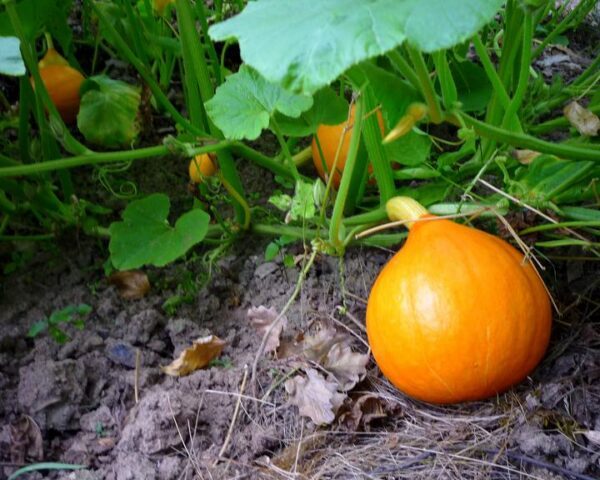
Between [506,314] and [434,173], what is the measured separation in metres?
0.34

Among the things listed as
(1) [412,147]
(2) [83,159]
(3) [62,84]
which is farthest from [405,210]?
(3) [62,84]

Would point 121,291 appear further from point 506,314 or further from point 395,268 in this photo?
point 506,314

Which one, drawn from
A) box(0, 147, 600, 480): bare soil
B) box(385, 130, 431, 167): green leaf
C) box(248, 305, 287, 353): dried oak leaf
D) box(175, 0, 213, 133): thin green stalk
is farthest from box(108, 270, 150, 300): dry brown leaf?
box(385, 130, 431, 167): green leaf

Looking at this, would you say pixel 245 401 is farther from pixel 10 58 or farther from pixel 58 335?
pixel 10 58

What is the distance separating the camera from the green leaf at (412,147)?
49.5 inches

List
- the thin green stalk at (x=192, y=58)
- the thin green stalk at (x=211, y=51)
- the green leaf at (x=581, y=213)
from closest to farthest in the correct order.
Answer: the green leaf at (x=581, y=213) → the thin green stalk at (x=192, y=58) → the thin green stalk at (x=211, y=51)

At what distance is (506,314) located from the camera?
1.09 meters

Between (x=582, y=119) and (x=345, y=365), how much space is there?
64cm

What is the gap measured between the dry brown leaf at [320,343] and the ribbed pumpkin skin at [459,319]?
0.45ft

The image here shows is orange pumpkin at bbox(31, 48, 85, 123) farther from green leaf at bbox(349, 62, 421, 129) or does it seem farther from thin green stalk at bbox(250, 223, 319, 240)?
green leaf at bbox(349, 62, 421, 129)

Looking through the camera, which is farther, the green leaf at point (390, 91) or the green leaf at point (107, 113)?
the green leaf at point (107, 113)

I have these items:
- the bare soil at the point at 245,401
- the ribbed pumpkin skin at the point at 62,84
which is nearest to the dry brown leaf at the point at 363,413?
the bare soil at the point at 245,401

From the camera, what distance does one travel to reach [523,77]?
115 cm

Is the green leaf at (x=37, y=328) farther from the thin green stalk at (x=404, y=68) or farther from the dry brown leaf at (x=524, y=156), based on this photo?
the dry brown leaf at (x=524, y=156)
